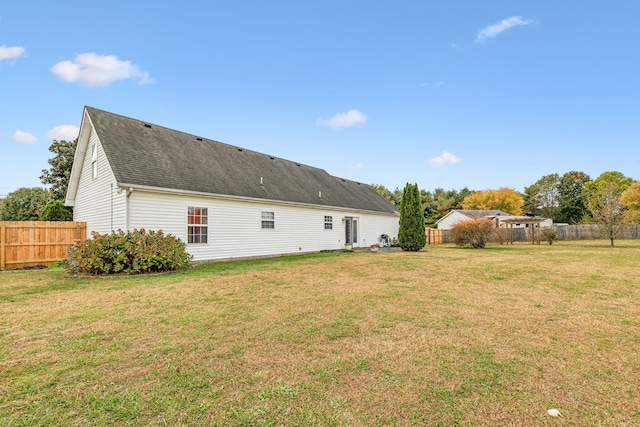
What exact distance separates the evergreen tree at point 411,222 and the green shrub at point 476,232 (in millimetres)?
4068

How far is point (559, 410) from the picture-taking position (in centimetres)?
224

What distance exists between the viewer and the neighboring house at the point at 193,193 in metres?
10.5

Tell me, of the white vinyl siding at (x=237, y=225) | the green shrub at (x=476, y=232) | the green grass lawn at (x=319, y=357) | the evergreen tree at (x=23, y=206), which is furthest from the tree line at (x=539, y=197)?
the green grass lawn at (x=319, y=357)

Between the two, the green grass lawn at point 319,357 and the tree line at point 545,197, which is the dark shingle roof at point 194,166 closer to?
the green grass lawn at point 319,357

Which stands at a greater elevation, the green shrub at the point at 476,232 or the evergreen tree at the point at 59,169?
the evergreen tree at the point at 59,169

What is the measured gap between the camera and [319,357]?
3.20 metres

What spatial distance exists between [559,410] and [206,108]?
18790 millimetres

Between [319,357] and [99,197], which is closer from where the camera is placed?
[319,357]

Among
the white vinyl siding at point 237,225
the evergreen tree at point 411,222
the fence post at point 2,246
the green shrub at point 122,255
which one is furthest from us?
the evergreen tree at point 411,222

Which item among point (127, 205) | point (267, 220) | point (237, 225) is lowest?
point (237, 225)

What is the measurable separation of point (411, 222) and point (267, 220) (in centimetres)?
892

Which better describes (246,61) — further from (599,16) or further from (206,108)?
(599,16)

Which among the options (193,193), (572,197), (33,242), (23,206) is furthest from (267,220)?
(572,197)

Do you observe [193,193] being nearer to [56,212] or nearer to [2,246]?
[2,246]
